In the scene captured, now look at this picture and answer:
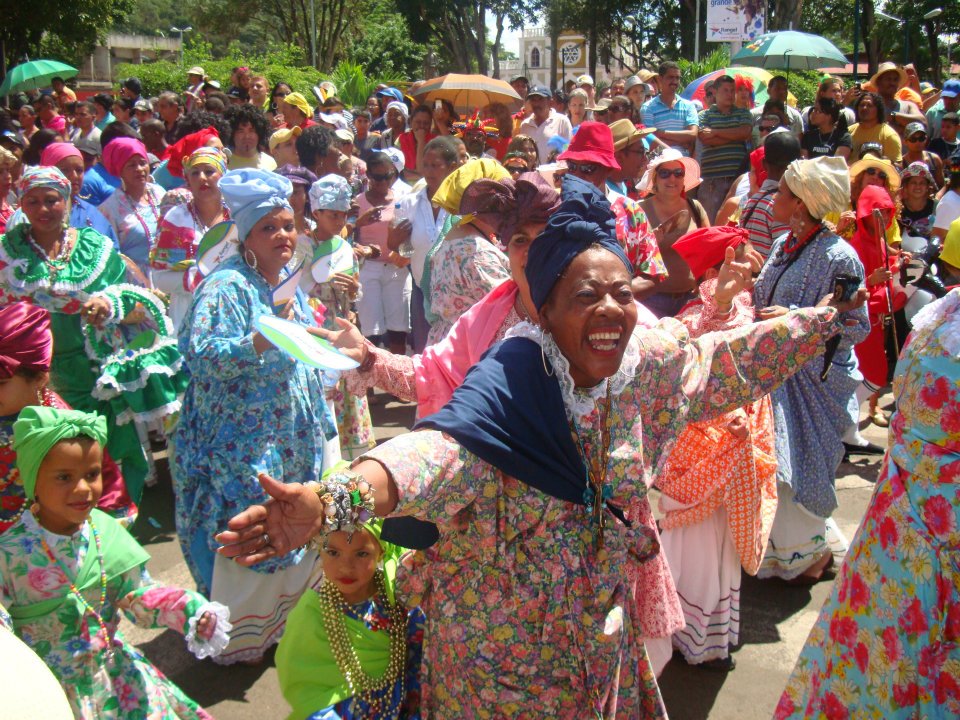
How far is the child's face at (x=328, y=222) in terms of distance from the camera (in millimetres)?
5629

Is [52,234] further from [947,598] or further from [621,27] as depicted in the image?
[621,27]

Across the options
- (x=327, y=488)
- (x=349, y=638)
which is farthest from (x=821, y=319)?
(x=349, y=638)

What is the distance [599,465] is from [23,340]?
2.40 m

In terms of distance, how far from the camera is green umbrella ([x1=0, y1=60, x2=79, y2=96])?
579 inches

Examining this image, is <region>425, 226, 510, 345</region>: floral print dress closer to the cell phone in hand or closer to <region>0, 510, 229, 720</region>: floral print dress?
the cell phone in hand

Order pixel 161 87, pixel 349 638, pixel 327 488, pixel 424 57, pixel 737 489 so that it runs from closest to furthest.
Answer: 1. pixel 327 488
2. pixel 349 638
3. pixel 737 489
4. pixel 161 87
5. pixel 424 57

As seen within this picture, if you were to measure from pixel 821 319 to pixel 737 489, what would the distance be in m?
1.57

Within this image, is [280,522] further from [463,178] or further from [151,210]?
[151,210]

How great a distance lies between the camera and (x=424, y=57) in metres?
43.8

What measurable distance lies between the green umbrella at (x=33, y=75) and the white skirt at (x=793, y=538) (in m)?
13.8

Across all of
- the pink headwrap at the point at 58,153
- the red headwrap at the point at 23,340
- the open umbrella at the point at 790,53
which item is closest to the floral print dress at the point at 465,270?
the red headwrap at the point at 23,340

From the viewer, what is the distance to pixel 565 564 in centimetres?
242

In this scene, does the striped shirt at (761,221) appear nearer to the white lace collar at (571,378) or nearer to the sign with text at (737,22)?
the white lace collar at (571,378)

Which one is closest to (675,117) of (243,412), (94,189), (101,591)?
Result: (94,189)
